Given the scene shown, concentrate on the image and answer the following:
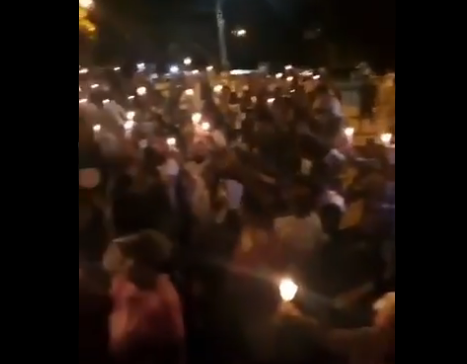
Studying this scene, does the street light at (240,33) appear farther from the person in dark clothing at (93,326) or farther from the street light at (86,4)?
the person in dark clothing at (93,326)

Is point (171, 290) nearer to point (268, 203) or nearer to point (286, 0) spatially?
point (268, 203)

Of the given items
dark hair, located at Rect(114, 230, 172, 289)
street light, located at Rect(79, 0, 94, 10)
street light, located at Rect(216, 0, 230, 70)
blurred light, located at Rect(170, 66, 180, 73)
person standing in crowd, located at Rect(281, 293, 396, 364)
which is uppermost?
street light, located at Rect(79, 0, 94, 10)

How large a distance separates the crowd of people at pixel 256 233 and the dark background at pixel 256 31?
0.14 feet

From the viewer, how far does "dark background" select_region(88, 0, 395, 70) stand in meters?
1.26

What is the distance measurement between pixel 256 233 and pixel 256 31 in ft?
1.09

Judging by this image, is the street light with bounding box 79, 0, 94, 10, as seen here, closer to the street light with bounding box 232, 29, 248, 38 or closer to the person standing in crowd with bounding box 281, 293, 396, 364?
the street light with bounding box 232, 29, 248, 38

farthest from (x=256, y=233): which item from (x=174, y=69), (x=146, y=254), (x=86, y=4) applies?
(x=86, y=4)

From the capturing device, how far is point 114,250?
1.27 metres

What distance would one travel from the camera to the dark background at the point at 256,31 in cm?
126

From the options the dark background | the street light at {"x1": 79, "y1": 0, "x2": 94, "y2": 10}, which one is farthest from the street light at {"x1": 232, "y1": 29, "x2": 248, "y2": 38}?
the street light at {"x1": 79, "y1": 0, "x2": 94, "y2": 10}

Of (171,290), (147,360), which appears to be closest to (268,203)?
(171,290)

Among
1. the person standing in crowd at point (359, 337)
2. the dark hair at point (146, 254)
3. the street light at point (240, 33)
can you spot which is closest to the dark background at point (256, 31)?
the street light at point (240, 33)

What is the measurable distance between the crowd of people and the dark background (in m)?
0.04
